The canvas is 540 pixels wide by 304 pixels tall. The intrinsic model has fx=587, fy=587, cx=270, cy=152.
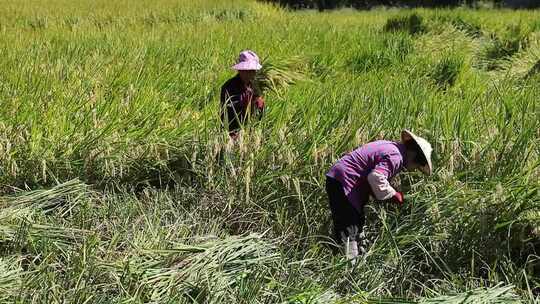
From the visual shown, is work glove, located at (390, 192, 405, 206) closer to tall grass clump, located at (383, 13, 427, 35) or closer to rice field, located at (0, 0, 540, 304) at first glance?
rice field, located at (0, 0, 540, 304)

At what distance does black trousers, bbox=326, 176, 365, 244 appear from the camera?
8.83 feet

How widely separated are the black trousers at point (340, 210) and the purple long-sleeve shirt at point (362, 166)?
0.02 metres

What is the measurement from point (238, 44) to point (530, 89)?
3560 mm

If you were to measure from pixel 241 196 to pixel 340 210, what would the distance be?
1.82ft

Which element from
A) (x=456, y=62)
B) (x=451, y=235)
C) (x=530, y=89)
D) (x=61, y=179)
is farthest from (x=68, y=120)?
(x=456, y=62)

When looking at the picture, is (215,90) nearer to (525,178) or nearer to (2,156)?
(2,156)

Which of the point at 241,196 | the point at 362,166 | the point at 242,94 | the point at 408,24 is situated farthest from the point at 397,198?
the point at 408,24

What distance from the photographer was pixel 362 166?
2.69m

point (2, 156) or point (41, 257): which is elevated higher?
point (2, 156)

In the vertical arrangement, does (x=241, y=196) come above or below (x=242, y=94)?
below

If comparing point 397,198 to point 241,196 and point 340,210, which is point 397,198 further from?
point 241,196

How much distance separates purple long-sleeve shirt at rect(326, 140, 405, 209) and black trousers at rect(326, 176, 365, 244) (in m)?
0.02

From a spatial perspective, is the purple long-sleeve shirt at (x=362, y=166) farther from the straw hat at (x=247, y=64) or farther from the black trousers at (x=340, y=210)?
the straw hat at (x=247, y=64)

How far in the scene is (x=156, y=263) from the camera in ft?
7.68
